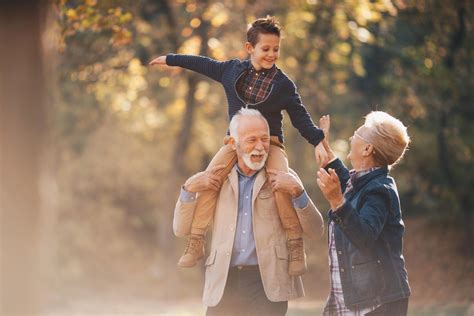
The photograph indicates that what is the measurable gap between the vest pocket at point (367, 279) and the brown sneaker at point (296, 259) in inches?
15.7

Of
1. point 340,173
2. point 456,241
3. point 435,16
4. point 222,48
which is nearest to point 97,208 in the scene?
point 222,48

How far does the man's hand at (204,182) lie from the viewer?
18.5 ft

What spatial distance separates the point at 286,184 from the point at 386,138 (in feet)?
2.15

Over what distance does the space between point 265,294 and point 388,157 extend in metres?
1.11

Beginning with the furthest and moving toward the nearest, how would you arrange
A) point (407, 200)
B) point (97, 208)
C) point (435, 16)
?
1. point (97, 208)
2. point (407, 200)
3. point (435, 16)

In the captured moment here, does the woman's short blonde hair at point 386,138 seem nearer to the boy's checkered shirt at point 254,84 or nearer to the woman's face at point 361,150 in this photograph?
the woman's face at point 361,150

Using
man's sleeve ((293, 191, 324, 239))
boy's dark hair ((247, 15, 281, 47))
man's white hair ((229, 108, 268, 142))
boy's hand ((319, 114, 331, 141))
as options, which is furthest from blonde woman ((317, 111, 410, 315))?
boy's dark hair ((247, 15, 281, 47))

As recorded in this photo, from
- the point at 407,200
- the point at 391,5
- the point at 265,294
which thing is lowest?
the point at 265,294

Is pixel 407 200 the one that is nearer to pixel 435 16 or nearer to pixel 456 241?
pixel 456 241

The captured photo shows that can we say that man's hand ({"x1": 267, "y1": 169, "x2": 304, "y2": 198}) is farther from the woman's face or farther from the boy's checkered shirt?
the boy's checkered shirt

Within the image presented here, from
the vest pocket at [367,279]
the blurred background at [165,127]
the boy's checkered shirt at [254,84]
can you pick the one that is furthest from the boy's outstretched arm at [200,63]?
the vest pocket at [367,279]

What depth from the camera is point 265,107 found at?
5797 mm

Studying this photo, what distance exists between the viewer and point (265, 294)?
5.61 metres

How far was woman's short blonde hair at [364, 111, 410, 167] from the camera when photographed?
5.44 meters
